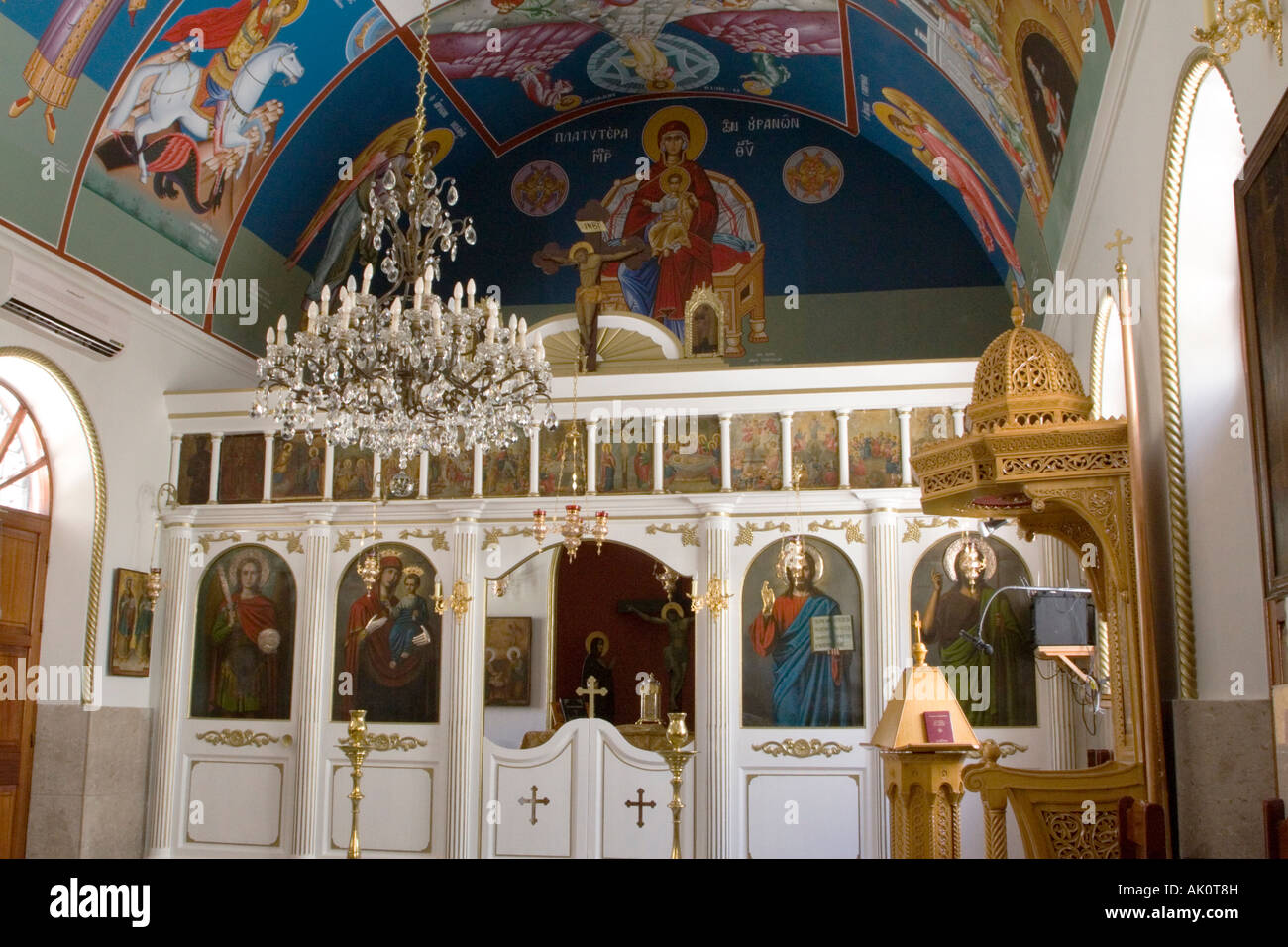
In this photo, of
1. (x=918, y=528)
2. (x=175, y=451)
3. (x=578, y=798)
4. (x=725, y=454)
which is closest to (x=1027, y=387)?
(x=918, y=528)

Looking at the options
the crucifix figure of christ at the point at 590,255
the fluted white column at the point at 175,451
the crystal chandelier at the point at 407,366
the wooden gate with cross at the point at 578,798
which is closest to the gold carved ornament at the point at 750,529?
the wooden gate with cross at the point at 578,798

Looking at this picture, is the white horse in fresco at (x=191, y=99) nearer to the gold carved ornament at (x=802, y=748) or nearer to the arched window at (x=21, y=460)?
the arched window at (x=21, y=460)

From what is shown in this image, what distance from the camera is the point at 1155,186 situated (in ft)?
22.1

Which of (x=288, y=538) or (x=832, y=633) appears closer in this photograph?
(x=832, y=633)

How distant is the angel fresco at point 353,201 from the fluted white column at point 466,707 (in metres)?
4.84

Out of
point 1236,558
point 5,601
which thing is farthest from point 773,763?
point 5,601

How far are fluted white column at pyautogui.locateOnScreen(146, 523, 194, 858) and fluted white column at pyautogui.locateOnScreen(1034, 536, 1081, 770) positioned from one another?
830cm

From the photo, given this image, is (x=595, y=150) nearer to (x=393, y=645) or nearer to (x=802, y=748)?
(x=393, y=645)

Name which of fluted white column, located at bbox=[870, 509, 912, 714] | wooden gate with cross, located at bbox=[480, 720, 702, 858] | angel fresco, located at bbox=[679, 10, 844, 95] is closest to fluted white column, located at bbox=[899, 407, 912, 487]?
fluted white column, located at bbox=[870, 509, 912, 714]

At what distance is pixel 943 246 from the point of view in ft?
51.0

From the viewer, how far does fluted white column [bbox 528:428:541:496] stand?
12273 mm

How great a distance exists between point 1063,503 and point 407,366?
4310mm

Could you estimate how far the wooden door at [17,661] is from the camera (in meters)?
11.1
